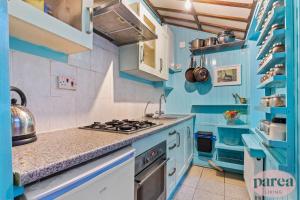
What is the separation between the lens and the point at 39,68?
1.03 meters

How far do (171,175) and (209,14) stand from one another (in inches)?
81.7

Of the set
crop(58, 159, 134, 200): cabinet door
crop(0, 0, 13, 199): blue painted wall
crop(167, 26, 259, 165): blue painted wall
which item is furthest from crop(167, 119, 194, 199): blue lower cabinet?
crop(0, 0, 13, 199): blue painted wall

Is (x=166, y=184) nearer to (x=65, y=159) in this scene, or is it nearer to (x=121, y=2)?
(x=65, y=159)

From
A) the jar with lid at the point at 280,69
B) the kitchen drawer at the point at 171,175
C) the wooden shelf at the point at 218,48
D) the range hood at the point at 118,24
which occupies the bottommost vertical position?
the kitchen drawer at the point at 171,175

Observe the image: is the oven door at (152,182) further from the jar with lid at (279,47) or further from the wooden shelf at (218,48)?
the wooden shelf at (218,48)

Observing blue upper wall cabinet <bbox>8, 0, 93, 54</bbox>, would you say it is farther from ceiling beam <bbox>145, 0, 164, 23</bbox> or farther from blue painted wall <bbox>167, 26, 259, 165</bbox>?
blue painted wall <bbox>167, 26, 259, 165</bbox>

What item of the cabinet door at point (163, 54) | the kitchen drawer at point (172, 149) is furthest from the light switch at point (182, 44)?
the kitchen drawer at point (172, 149)

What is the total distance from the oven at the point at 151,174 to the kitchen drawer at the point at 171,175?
0.45 feet

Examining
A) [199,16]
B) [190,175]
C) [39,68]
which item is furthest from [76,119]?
[199,16]

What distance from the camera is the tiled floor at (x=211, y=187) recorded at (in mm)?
1869

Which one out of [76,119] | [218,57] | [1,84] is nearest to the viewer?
[1,84]

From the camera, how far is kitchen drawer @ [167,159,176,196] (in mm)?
1585

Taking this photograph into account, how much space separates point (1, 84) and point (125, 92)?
1511 millimetres

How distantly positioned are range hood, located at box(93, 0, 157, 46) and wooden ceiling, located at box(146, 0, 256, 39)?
3.02ft
